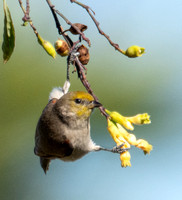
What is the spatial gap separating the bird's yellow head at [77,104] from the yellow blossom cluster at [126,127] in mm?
787

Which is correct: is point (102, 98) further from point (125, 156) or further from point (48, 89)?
point (125, 156)

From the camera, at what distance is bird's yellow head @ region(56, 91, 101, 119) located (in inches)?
132

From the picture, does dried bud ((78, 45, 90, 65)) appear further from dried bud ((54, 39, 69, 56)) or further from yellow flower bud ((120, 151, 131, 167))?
yellow flower bud ((120, 151, 131, 167))

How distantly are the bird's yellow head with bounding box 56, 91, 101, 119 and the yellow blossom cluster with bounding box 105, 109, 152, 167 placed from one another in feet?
2.58

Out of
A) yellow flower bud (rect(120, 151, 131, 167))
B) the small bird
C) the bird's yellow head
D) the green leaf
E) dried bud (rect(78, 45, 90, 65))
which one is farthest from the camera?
the small bird

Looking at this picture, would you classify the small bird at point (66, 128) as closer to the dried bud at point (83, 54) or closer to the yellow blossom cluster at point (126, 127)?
the dried bud at point (83, 54)

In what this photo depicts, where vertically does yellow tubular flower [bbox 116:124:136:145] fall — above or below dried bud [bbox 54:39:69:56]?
below

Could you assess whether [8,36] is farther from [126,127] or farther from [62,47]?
[126,127]

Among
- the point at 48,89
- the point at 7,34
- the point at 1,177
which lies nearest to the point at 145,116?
the point at 7,34

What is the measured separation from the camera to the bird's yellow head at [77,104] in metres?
3.35

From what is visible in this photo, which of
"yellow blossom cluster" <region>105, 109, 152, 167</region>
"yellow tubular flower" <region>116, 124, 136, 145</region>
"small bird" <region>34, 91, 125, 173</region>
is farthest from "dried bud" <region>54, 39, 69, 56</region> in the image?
"small bird" <region>34, 91, 125, 173</region>

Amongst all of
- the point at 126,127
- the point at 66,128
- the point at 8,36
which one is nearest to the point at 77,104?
the point at 66,128

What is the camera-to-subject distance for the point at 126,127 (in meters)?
2.42

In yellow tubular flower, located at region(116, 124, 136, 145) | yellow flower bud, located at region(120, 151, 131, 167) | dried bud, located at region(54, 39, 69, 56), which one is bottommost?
yellow flower bud, located at region(120, 151, 131, 167)
